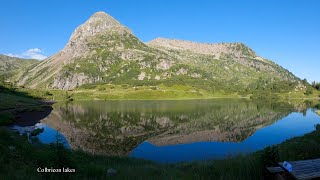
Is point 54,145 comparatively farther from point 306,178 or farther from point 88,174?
point 306,178

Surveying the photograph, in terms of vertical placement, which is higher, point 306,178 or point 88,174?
point 306,178

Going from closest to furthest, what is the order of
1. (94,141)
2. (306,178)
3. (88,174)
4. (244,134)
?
(306,178), (88,174), (94,141), (244,134)

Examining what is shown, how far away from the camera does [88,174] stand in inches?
601

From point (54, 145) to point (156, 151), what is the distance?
41.6 m

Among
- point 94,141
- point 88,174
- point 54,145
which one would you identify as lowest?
point 94,141

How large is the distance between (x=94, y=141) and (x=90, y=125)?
28.5m

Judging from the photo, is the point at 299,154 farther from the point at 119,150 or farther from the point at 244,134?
the point at 244,134

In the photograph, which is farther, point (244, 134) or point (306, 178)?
point (244, 134)

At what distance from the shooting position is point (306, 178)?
9.88 metres

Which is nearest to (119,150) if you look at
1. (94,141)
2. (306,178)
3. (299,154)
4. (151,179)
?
(94,141)

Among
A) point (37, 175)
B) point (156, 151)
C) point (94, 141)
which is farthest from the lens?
point (94, 141)

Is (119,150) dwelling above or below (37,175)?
below

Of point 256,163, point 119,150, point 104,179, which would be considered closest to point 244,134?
point 119,150

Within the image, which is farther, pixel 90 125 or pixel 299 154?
pixel 90 125
